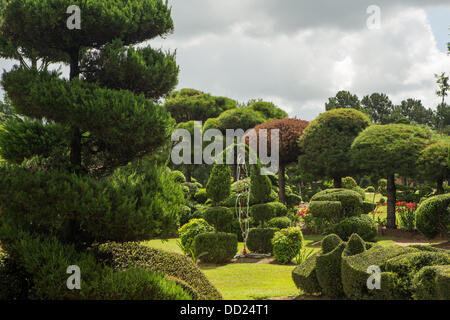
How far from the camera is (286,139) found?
911 inches

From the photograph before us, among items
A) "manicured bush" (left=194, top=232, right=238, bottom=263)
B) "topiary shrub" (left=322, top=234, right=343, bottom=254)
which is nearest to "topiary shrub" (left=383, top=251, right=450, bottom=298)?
"topiary shrub" (left=322, top=234, right=343, bottom=254)

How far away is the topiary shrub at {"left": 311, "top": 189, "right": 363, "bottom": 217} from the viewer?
653 inches

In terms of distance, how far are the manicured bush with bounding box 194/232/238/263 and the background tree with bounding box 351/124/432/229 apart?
29.2 ft

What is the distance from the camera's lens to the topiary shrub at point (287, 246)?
12.5m

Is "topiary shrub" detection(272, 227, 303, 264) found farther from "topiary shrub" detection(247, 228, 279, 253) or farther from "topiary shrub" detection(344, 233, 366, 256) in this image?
"topiary shrub" detection(344, 233, 366, 256)

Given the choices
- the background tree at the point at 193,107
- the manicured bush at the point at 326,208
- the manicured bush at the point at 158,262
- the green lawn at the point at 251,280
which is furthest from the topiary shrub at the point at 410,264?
the background tree at the point at 193,107

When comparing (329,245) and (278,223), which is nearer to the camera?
(329,245)

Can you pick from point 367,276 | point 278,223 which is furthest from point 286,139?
point 367,276

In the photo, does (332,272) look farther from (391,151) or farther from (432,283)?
(391,151)

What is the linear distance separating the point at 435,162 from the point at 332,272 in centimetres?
1160

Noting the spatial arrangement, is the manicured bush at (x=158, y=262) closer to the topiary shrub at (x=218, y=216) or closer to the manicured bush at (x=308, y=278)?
the manicured bush at (x=308, y=278)

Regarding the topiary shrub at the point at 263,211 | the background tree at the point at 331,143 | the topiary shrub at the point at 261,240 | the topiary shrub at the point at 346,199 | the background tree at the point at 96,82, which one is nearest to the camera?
the background tree at the point at 96,82

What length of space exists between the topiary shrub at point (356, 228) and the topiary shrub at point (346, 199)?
779 millimetres
